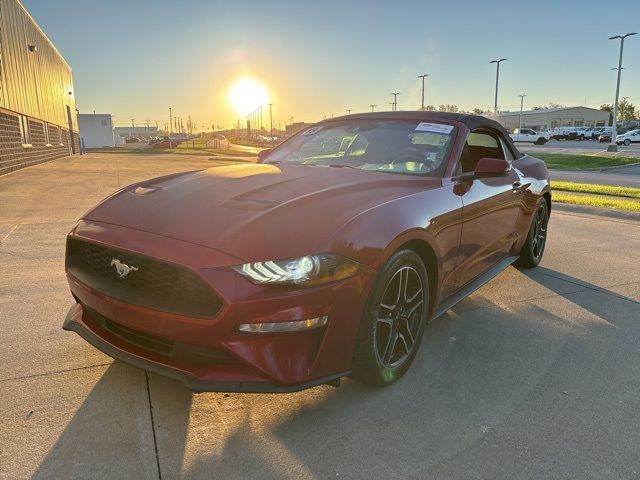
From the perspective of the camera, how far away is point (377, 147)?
3.62 m

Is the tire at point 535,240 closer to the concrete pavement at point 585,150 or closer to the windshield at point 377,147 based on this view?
the windshield at point 377,147

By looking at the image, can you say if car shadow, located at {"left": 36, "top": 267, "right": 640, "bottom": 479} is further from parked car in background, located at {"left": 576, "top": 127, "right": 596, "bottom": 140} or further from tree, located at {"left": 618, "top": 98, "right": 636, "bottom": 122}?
tree, located at {"left": 618, "top": 98, "right": 636, "bottom": 122}

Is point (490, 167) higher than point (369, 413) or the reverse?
higher

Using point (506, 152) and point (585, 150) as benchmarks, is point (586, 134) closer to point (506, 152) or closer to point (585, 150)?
point (585, 150)

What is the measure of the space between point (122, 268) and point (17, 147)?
1902 cm

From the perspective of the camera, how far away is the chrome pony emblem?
2.25 metres

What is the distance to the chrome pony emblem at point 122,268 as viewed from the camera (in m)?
2.25

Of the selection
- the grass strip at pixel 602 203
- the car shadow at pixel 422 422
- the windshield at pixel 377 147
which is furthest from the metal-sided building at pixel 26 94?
→ the car shadow at pixel 422 422

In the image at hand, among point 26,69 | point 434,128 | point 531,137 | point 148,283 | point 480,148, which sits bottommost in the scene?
point 148,283

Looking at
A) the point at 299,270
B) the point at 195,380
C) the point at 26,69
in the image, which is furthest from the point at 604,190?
the point at 26,69

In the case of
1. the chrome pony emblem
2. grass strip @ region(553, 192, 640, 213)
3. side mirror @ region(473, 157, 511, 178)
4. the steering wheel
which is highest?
the steering wheel

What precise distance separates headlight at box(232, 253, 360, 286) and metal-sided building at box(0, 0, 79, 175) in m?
16.1

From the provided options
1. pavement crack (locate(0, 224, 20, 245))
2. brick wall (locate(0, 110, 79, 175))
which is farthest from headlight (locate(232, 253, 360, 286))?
brick wall (locate(0, 110, 79, 175))

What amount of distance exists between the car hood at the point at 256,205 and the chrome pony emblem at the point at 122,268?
0.20 metres
